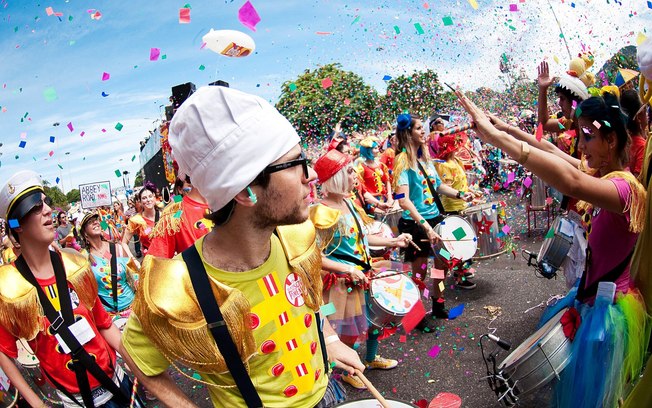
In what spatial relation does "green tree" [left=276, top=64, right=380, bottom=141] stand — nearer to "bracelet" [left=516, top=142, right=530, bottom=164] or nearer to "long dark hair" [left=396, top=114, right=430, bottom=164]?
"long dark hair" [left=396, top=114, right=430, bottom=164]

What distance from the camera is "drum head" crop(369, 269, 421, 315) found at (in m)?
3.93

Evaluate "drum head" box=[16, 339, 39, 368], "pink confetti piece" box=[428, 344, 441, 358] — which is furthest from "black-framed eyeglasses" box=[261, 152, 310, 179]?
"pink confetti piece" box=[428, 344, 441, 358]

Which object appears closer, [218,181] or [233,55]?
[218,181]

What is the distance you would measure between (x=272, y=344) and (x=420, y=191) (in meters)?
4.20

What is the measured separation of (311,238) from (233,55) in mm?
1134

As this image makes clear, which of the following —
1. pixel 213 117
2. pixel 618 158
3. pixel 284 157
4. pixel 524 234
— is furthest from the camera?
pixel 524 234

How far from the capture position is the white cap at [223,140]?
1.50m

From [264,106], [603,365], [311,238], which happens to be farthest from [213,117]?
[603,365]

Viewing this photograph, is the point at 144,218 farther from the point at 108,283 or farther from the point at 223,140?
the point at 223,140

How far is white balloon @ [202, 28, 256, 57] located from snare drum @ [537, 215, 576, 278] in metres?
2.98

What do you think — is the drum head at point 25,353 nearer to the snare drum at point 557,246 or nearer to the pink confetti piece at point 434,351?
the pink confetti piece at point 434,351

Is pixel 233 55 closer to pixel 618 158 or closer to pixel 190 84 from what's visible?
pixel 190 84

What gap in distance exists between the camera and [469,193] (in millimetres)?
6105

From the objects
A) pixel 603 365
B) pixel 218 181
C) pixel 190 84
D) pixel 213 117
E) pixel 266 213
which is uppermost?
pixel 213 117
